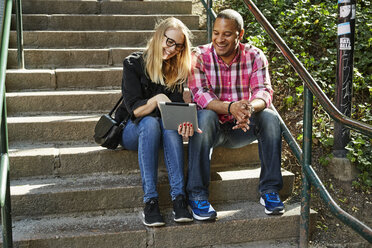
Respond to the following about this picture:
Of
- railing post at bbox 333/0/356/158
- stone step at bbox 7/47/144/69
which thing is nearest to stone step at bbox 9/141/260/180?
railing post at bbox 333/0/356/158

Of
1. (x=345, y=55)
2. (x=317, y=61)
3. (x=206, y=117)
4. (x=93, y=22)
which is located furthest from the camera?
(x=93, y=22)

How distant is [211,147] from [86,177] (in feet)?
3.04

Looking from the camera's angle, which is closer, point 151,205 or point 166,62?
point 151,205

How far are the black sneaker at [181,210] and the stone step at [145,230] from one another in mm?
41

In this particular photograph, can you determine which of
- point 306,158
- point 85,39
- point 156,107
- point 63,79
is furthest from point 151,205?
point 85,39

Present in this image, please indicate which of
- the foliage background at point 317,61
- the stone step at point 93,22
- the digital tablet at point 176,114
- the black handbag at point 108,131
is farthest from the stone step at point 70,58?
the digital tablet at point 176,114

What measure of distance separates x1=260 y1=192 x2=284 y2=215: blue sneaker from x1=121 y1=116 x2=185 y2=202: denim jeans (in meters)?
0.57

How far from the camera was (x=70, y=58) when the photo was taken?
4180 millimetres

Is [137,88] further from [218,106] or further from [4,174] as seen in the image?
[4,174]

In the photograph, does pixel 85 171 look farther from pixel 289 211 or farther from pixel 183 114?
pixel 289 211

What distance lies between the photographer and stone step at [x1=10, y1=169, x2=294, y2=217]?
2.75m

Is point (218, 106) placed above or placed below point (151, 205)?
above

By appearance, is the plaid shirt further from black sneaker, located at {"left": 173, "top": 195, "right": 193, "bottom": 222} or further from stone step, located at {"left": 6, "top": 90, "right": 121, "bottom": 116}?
stone step, located at {"left": 6, "top": 90, "right": 121, "bottom": 116}

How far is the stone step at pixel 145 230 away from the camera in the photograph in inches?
99.3
